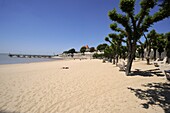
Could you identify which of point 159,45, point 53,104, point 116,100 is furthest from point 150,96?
point 159,45

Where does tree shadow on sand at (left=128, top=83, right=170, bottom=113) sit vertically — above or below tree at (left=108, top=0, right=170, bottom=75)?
below

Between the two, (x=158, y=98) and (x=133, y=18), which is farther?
(x=133, y=18)

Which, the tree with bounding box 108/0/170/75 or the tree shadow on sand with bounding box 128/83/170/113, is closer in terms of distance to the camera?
the tree shadow on sand with bounding box 128/83/170/113

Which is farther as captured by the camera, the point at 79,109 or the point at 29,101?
the point at 29,101

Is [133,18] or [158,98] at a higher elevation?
[133,18]

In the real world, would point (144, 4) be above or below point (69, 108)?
above

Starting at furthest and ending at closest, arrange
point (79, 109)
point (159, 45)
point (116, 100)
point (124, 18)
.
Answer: point (159, 45), point (124, 18), point (116, 100), point (79, 109)

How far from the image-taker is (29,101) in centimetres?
462

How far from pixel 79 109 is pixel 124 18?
319 inches

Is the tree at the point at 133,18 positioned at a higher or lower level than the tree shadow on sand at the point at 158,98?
higher

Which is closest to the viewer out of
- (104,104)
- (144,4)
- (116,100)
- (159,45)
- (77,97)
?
(104,104)

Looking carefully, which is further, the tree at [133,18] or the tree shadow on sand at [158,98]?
the tree at [133,18]

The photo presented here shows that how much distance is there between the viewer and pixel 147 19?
1009 centimetres

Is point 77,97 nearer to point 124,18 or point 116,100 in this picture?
point 116,100
